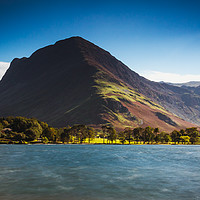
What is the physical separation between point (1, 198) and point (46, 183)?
1088 cm

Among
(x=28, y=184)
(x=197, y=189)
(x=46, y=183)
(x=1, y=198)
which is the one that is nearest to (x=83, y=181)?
(x=46, y=183)

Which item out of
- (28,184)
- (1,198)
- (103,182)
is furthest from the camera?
(103,182)

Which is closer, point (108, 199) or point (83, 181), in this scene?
point (108, 199)

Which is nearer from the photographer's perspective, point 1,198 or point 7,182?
point 1,198

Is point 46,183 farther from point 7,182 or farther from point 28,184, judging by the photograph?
point 7,182

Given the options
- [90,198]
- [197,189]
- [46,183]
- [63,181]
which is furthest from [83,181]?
[197,189]

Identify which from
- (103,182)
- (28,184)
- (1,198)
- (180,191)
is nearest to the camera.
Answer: (1,198)

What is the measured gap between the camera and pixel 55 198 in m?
32.4

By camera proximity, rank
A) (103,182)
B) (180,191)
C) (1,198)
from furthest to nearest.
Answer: (103,182) → (180,191) → (1,198)

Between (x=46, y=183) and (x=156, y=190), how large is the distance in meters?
18.2

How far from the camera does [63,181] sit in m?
45.1

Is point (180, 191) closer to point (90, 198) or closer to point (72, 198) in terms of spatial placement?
point (90, 198)

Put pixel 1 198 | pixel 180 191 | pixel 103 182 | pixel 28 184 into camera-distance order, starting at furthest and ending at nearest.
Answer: pixel 103 182 → pixel 28 184 → pixel 180 191 → pixel 1 198

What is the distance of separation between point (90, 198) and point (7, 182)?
58.0ft
